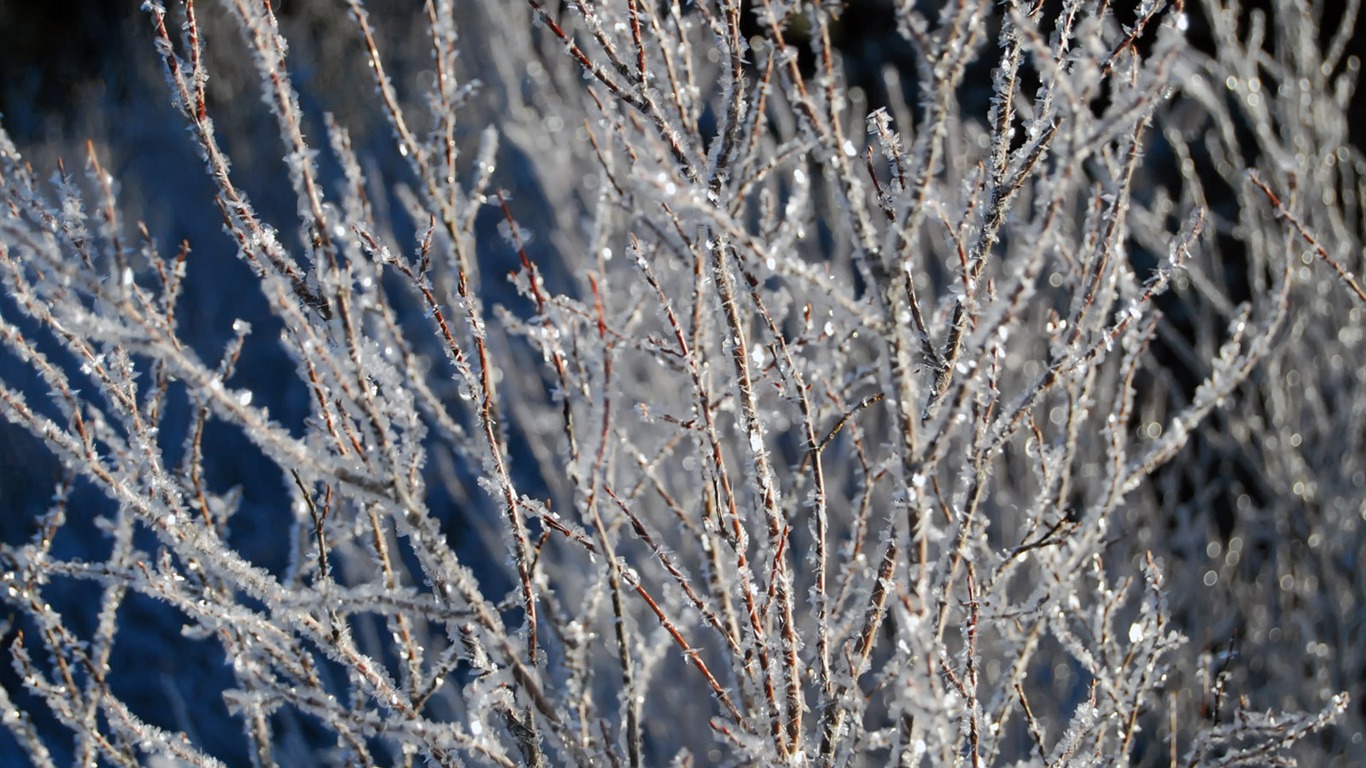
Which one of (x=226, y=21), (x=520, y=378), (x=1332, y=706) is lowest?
(x=1332, y=706)

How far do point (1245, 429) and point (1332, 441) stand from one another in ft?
0.90

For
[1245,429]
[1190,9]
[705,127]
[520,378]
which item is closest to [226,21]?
[705,127]

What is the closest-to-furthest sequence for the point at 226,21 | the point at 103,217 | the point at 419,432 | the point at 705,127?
the point at 103,217 < the point at 419,432 < the point at 705,127 < the point at 226,21

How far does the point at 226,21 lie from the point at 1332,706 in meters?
8.65

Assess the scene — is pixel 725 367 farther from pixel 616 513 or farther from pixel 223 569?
pixel 223 569

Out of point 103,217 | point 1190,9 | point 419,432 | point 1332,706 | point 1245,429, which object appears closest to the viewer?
point 103,217

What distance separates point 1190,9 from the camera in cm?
657

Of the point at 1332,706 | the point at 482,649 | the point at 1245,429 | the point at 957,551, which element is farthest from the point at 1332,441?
the point at 482,649

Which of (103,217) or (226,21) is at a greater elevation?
(226,21)

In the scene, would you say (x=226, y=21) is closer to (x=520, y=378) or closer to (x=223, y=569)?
(x=520, y=378)

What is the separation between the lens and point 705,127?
237 inches

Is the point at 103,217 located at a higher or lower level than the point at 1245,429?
lower

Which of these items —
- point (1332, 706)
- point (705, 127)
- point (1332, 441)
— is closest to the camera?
point (1332, 706)

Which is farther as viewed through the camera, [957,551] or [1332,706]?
[1332,706]
